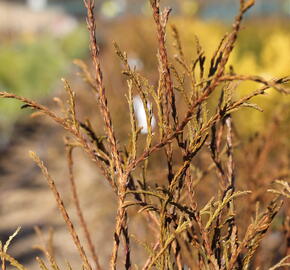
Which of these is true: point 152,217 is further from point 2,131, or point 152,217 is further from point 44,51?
point 44,51

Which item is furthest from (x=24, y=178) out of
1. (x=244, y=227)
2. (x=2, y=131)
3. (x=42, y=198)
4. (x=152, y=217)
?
(x=152, y=217)

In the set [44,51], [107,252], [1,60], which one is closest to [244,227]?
[107,252]

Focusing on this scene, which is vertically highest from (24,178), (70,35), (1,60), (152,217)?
(70,35)

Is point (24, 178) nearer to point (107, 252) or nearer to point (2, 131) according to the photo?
point (2, 131)

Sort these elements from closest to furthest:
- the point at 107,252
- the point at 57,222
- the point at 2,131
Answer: the point at 107,252
the point at 57,222
the point at 2,131

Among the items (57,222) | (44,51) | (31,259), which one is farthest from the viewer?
(44,51)

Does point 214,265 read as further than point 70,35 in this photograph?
No

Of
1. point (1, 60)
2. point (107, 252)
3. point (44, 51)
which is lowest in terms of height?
point (107, 252)

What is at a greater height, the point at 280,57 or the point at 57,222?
the point at 280,57

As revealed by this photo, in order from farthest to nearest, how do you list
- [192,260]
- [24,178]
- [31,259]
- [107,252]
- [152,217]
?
[24,178] < [31,259] < [107,252] < [192,260] < [152,217]
